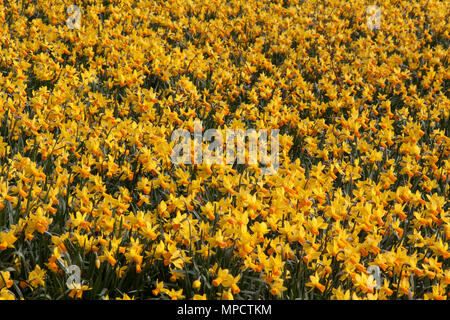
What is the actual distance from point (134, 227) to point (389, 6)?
939 centimetres

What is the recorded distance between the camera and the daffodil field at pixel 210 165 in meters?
3.03

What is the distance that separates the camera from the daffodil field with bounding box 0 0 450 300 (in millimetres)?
3029

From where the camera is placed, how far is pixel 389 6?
35.0ft

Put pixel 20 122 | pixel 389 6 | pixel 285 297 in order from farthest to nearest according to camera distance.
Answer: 1. pixel 389 6
2. pixel 20 122
3. pixel 285 297

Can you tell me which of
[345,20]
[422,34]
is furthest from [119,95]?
[422,34]

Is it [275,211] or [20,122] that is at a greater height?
[20,122]

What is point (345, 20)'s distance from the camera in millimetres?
9398

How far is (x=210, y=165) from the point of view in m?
4.07

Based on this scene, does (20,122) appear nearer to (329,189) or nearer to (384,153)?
(329,189)

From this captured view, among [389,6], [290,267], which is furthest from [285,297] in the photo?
[389,6]
